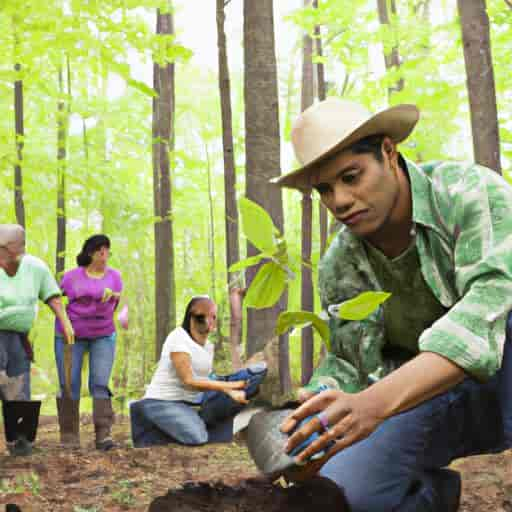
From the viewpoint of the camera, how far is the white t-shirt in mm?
5621

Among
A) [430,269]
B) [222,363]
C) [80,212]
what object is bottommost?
[222,363]

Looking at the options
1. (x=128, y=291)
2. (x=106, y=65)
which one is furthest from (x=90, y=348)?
(x=128, y=291)

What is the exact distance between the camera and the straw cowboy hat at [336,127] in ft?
Result: 6.22

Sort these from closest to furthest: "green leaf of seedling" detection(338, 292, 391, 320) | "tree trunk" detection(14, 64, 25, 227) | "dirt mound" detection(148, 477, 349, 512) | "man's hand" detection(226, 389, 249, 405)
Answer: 1. "green leaf of seedling" detection(338, 292, 391, 320)
2. "dirt mound" detection(148, 477, 349, 512)
3. "man's hand" detection(226, 389, 249, 405)
4. "tree trunk" detection(14, 64, 25, 227)

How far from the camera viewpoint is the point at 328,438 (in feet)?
4.96

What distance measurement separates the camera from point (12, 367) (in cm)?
570

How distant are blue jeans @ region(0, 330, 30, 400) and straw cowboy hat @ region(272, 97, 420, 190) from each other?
14.0 ft

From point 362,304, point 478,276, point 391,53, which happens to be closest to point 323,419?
point 362,304

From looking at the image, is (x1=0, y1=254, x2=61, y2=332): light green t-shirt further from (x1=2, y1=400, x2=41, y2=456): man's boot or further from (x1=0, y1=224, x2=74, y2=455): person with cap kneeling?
(x1=2, y1=400, x2=41, y2=456): man's boot

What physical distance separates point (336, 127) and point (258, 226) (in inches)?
19.8

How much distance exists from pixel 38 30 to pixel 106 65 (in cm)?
81

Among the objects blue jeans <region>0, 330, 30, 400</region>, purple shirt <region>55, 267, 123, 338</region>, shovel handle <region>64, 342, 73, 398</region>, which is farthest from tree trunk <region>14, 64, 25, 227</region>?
blue jeans <region>0, 330, 30, 400</region>

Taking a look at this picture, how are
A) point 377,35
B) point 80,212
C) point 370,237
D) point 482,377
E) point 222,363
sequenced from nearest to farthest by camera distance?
point 482,377 < point 370,237 < point 377,35 < point 222,363 < point 80,212

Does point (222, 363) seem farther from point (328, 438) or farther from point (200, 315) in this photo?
point (328, 438)
